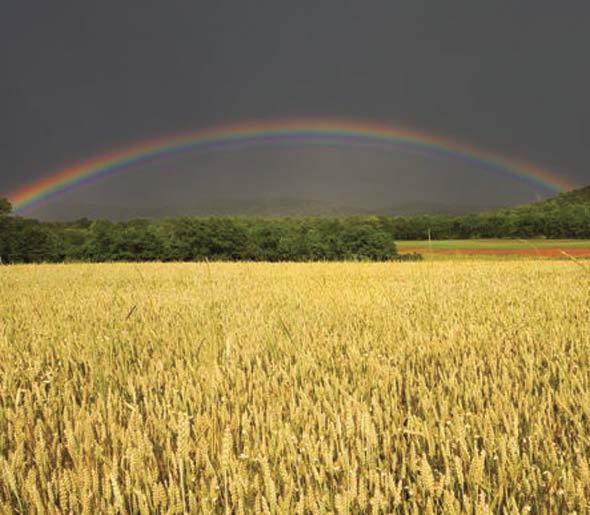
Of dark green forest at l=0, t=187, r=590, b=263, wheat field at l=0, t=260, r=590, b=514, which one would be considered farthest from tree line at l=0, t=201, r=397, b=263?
wheat field at l=0, t=260, r=590, b=514

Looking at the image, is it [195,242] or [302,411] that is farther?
[195,242]

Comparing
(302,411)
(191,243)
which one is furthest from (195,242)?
(302,411)

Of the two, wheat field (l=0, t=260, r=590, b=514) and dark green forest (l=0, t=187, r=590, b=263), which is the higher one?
dark green forest (l=0, t=187, r=590, b=263)

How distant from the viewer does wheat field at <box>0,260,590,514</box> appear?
1509mm

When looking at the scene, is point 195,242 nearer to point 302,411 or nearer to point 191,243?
point 191,243

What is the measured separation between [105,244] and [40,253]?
4.71 metres

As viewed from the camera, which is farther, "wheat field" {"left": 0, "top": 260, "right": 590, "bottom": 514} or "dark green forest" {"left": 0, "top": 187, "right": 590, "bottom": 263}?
"dark green forest" {"left": 0, "top": 187, "right": 590, "bottom": 263}

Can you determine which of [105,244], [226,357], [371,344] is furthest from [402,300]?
[105,244]

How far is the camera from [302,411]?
225cm

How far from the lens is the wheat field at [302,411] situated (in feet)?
4.95

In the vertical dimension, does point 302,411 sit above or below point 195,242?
below

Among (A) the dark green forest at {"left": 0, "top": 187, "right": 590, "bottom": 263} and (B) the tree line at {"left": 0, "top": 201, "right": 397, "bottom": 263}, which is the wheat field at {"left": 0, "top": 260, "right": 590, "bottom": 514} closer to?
(A) the dark green forest at {"left": 0, "top": 187, "right": 590, "bottom": 263}

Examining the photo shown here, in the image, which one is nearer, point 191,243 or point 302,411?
point 302,411

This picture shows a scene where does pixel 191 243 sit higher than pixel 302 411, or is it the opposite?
pixel 191 243
